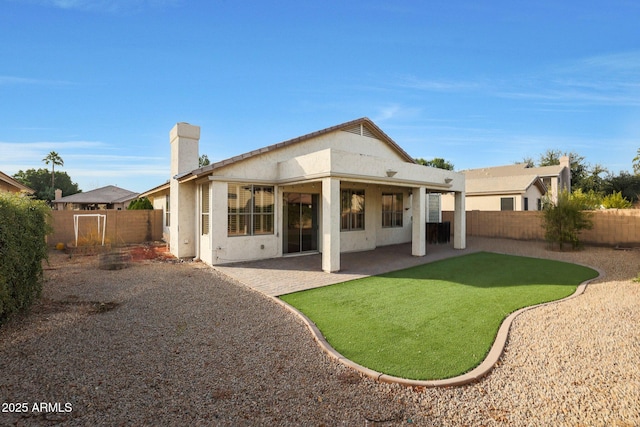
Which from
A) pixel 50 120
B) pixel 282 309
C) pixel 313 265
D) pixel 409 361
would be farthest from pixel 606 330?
pixel 50 120

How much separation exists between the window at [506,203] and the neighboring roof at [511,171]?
699 cm

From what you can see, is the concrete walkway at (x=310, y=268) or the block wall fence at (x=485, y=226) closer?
the concrete walkway at (x=310, y=268)

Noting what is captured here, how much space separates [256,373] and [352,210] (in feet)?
37.5

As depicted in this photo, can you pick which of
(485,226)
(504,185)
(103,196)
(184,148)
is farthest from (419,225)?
(103,196)

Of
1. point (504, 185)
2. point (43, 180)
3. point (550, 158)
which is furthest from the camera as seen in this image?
point (43, 180)

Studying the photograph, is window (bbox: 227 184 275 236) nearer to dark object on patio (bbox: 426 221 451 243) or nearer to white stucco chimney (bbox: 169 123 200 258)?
white stucco chimney (bbox: 169 123 200 258)

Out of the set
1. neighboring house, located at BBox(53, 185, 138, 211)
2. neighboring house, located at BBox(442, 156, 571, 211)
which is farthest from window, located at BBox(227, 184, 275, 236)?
neighboring house, located at BBox(442, 156, 571, 211)

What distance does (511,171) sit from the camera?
35.0 meters

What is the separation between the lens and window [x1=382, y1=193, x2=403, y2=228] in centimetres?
1705

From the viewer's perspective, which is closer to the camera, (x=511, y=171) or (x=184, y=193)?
(x=184, y=193)

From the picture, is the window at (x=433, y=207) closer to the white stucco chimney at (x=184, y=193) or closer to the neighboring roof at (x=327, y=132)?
the neighboring roof at (x=327, y=132)

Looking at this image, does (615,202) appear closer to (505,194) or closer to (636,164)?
(505,194)

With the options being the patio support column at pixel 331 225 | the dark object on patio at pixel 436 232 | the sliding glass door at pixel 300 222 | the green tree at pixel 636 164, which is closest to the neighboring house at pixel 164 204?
the sliding glass door at pixel 300 222

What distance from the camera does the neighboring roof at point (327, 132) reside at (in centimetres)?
1111
